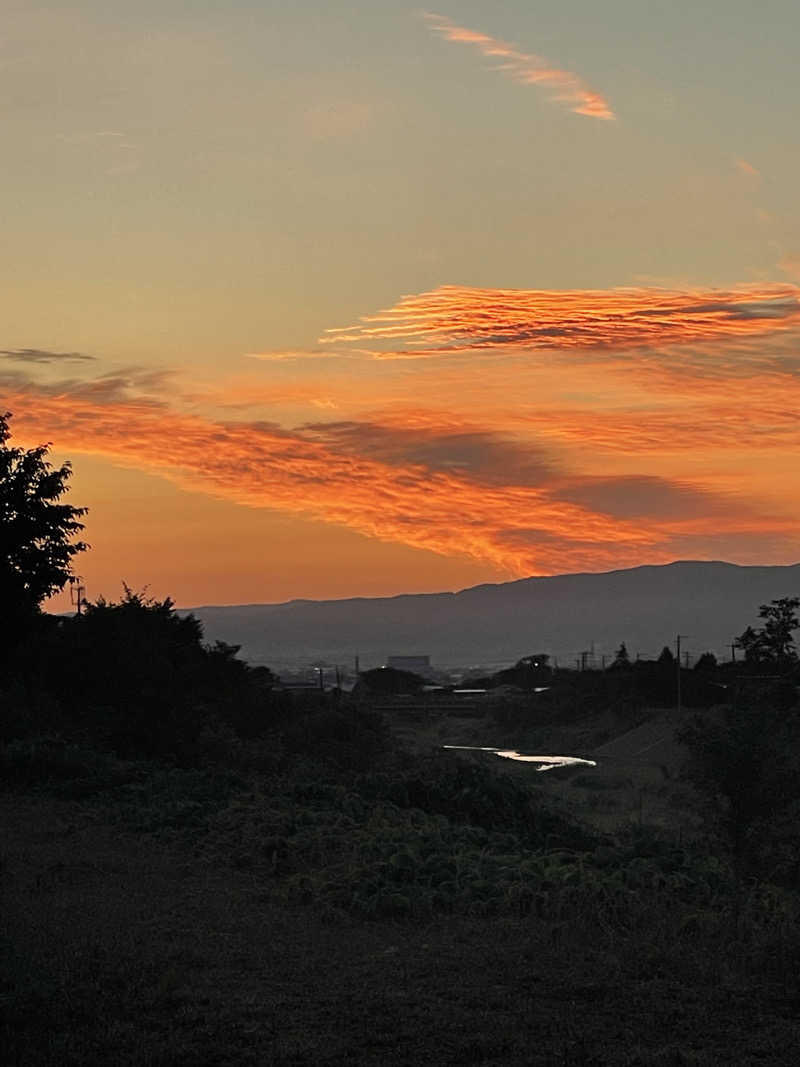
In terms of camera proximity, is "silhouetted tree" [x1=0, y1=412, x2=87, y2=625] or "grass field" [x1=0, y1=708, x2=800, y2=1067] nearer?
"grass field" [x1=0, y1=708, x2=800, y2=1067]

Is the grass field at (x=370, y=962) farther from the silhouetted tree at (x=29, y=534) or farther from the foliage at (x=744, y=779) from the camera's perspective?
the foliage at (x=744, y=779)

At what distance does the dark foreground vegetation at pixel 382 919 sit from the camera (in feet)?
38.7

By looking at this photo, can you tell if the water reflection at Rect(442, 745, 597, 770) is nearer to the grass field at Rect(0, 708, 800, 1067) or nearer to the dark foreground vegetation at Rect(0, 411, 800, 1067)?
the dark foreground vegetation at Rect(0, 411, 800, 1067)

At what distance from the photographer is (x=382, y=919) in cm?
1858

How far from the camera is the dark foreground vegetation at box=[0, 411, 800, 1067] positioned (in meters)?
11.8

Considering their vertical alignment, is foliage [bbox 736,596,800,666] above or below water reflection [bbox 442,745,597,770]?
above

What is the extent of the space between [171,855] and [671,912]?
389 inches

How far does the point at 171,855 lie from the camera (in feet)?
80.3

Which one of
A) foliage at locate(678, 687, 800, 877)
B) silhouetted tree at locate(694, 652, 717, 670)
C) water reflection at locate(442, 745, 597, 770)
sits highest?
silhouetted tree at locate(694, 652, 717, 670)

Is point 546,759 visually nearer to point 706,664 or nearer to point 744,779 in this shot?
point 706,664

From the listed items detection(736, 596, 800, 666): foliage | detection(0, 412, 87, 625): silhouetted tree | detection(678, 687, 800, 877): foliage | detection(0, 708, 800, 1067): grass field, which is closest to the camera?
detection(0, 708, 800, 1067): grass field

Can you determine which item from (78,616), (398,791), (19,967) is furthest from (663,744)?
(19,967)

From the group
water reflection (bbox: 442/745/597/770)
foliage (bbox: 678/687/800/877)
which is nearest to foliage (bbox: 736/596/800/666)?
water reflection (bbox: 442/745/597/770)

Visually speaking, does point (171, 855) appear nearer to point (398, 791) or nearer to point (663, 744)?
point (398, 791)
